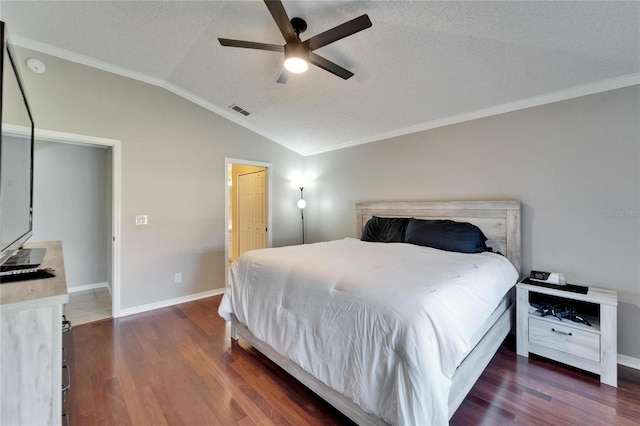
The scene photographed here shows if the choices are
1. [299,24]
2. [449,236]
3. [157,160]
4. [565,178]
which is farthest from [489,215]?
[157,160]

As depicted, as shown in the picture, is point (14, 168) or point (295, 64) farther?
point (295, 64)

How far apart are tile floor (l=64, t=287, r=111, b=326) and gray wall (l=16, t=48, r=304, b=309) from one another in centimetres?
38

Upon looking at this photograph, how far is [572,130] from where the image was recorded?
2.46m

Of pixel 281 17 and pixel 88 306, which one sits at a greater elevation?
pixel 281 17

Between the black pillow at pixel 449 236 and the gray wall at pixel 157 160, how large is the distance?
275 cm

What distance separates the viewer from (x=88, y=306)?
3.55m

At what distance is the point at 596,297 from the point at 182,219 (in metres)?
4.29

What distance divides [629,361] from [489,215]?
1.54m

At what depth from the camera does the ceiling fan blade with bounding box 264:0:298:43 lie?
1.59 m

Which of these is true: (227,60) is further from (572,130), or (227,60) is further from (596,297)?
(596,297)

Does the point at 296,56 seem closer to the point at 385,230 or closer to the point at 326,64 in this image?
the point at 326,64

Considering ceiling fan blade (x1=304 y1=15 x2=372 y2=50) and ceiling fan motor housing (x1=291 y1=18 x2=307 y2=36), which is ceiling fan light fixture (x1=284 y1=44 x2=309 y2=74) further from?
ceiling fan motor housing (x1=291 y1=18 x2=307 y2=36)

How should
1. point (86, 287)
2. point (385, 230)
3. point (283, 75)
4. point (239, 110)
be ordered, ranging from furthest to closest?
1. point (86, 287)
2. point (239, 110)
3. point (385, 230)
4. point (283, 75)

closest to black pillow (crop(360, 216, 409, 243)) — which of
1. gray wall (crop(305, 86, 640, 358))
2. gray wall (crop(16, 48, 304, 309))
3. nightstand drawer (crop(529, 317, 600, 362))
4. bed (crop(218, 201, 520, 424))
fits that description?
gray wall (crop(305, 86, 640, 358))
